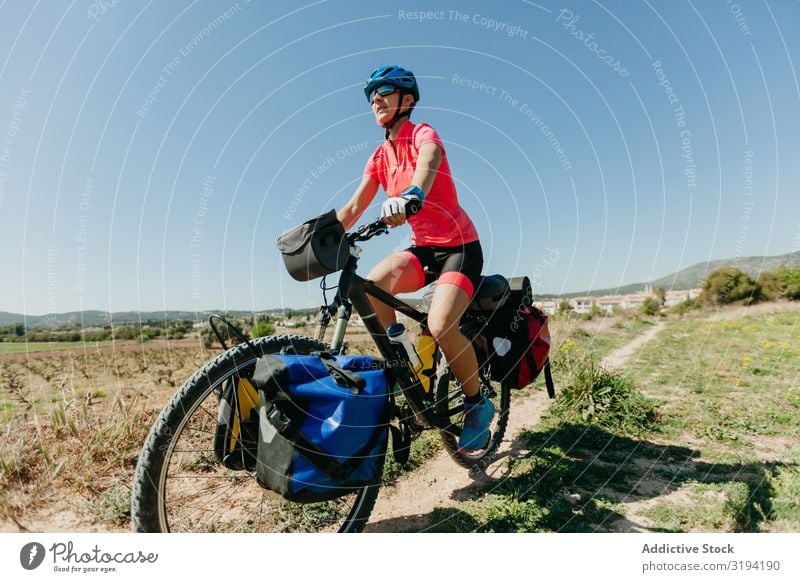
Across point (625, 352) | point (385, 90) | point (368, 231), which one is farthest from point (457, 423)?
point (625, 352)

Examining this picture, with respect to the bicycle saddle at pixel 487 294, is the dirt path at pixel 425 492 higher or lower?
lower

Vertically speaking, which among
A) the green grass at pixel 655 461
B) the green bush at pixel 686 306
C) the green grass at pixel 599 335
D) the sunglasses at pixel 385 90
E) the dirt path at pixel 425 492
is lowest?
the dirt path at pixel 425 492

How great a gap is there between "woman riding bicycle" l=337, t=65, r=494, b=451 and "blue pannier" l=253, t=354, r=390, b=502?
87 centimetres

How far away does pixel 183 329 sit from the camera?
4938mm

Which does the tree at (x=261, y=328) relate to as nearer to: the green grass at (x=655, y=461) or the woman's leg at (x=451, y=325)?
the woman's leg at (x=451, y=325)

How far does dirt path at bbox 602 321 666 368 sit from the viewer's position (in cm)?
734

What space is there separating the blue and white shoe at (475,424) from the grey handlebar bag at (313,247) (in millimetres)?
1787

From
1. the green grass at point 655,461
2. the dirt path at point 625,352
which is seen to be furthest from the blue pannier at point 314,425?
the dirt path at point 625,352

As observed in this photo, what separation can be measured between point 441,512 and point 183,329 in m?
3.75

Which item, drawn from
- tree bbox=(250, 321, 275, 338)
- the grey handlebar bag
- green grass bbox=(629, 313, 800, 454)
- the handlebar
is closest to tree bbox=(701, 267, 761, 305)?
green grass bbox=(629, 313, 800, 454)

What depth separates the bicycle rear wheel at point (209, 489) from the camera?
1.92 m

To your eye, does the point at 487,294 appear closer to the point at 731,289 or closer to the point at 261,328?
the point at 261,328

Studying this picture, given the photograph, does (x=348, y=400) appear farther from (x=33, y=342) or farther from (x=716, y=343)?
(x=716, y=343)

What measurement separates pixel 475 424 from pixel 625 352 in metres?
6.77
